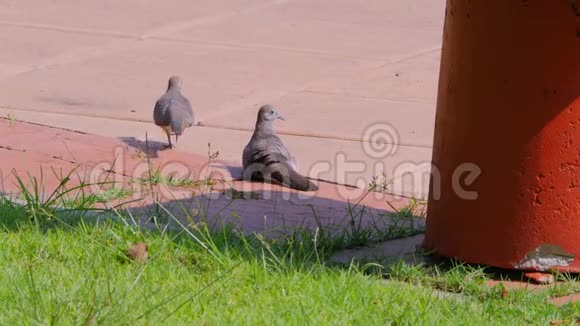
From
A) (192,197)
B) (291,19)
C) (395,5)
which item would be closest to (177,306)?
(192,197)

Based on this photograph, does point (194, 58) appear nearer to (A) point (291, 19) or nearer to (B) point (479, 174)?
(A) point (291, 19)

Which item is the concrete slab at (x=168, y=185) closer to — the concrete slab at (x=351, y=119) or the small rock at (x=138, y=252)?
the small rock at (x=138, y=252)

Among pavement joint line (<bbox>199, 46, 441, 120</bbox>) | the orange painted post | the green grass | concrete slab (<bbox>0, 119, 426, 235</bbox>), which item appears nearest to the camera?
the green grass

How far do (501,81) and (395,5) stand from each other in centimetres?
831

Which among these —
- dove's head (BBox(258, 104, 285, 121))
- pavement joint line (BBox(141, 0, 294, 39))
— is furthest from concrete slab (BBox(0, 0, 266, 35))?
dove's head (BBox(258, 104, 285, 121))

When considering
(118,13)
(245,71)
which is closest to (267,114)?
(245,71)

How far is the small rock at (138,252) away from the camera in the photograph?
4.83 m

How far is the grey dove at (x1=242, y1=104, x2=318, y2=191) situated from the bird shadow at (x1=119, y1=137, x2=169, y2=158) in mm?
726

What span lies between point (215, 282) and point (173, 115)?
303 centimetres

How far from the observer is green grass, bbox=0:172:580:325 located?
412cm

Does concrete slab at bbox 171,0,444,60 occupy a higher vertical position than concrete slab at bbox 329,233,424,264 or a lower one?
higher

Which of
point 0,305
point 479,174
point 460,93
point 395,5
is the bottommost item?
point 0,305

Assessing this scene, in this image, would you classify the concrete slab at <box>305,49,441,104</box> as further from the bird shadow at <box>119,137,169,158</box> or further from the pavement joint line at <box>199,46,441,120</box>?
the bird shadow at <box>119,137,169,158</box>

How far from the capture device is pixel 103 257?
4832mm
